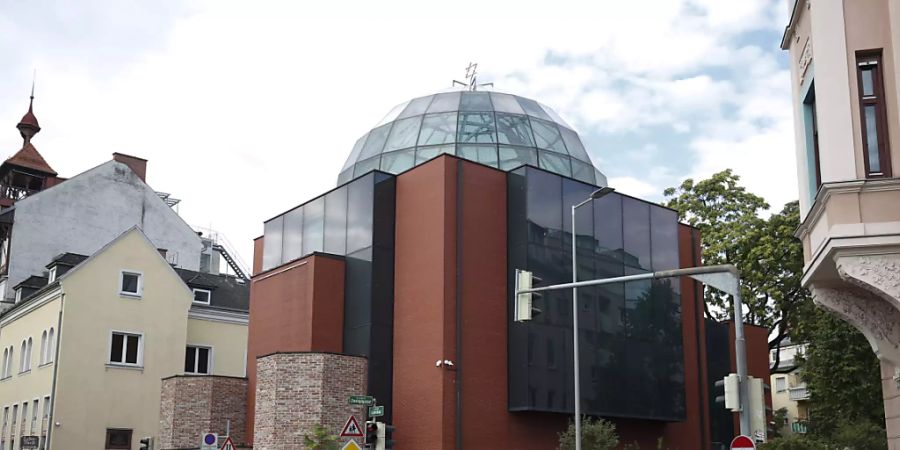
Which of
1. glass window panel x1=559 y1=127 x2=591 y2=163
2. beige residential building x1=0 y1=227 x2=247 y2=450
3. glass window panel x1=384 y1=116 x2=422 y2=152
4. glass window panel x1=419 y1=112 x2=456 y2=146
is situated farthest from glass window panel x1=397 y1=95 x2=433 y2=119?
beige residential building x1=0 y1=227 x2=247 y2=450

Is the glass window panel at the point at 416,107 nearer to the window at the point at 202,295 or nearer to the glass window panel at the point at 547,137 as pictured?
the glass window panel at the point at 547,137

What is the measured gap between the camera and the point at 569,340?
30.3 metres

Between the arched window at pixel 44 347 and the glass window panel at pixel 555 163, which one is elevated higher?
the glass window panel at pixel 555 163

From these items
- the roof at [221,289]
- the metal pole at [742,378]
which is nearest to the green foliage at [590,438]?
the metal pole at [742,378]

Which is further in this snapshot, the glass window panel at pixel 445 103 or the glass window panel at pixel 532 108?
the glass window panel at pixel 532 108

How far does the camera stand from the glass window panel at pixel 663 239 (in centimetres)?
3473

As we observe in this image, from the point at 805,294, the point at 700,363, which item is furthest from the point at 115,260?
the point at 805,294

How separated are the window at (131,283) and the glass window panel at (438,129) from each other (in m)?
15.8

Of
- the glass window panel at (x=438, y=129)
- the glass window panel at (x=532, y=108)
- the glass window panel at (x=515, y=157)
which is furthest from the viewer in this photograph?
the glass window panel at (x=532, y=108)

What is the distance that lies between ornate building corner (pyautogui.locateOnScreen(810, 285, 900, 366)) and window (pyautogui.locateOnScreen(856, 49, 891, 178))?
193 cm

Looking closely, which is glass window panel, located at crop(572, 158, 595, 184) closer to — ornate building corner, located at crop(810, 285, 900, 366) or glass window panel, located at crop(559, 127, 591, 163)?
glass window panel, located at crop(559, 127, 591, 163)

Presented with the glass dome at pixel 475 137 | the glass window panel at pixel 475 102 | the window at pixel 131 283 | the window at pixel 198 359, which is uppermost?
the glass window panel at pixel 475 102

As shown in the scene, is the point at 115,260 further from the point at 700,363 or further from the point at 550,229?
the point at 700,363

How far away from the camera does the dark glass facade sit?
29516mm
